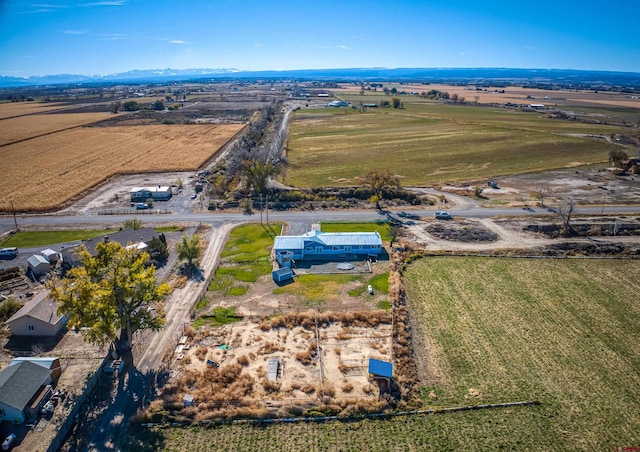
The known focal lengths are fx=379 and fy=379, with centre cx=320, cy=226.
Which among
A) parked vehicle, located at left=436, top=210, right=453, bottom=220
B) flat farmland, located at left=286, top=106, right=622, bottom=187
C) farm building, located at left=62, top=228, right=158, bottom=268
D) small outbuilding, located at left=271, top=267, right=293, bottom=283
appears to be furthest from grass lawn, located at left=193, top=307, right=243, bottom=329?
flat farmland, located at left=286, top=106, right=622, bottom=187

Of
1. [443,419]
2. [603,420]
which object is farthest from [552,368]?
[443,419]

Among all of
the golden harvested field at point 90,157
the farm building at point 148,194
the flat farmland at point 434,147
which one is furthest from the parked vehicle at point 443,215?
the golden harvested field at point 90,157

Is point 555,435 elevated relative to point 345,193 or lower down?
lower down

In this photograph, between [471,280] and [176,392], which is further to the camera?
[471,280]

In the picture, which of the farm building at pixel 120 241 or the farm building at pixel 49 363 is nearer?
the farm building at pixel 49 363

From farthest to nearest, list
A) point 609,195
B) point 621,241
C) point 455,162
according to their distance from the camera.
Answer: point 455,162, point 609,195, point 621,241

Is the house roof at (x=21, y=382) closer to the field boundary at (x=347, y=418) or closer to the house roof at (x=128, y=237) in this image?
the field boundary at (x=347, y=418)

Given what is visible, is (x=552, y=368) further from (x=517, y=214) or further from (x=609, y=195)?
(x=609, y=195)

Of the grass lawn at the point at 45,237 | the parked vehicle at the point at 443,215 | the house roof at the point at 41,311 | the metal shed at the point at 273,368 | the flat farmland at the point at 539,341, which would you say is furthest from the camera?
the parked vehicle at the point at 443,215
